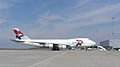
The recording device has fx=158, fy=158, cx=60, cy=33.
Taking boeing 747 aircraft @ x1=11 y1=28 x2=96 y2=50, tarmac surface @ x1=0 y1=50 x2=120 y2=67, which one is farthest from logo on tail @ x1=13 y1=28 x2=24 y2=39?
tarmac surface @ x1=0 y1=50 x2=120 y2=67

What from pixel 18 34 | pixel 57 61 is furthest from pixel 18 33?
pixel 57 61

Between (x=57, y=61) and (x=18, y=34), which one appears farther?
(x=18, y=34)

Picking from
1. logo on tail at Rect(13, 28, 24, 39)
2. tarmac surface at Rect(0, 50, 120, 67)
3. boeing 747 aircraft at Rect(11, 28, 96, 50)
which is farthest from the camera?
logo on tail at Rect(13, 28, 24, 39)

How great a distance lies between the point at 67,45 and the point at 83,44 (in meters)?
6.08

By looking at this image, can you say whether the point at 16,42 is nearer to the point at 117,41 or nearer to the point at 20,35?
the point at 20,35

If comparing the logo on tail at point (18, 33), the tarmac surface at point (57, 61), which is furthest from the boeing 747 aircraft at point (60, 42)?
the tarmac surface at point (57, 61)

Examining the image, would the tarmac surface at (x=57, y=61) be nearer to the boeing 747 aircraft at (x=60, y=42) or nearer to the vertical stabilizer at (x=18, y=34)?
the boeing 747 aircraft at (x=60, y=42)

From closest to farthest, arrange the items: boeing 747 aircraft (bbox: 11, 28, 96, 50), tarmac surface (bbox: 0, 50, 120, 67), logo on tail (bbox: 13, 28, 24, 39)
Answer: tarmac surface (bbox: 0, 50, 120, 67), boeing 747 aircraft (bbox: 11, 28, 96, 50), logo on tail (bbox: 13, 28, 24, 39)

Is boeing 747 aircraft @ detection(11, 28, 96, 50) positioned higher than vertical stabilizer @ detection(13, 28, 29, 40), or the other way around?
vertical stabilizer @ detection(13, 28, 29, 40)

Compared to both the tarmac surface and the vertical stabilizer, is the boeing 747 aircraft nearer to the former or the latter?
the vertical stabilizer

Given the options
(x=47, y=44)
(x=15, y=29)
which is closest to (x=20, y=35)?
(x=15, y=29)

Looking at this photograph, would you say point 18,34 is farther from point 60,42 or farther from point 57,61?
point 57,61

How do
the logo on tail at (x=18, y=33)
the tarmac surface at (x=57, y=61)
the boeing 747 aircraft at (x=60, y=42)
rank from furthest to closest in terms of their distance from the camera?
the logo on tail at (x=18, y=33)
the boeing 747 aircraft at (x=60, y=42)
the tarmac surface at (x=57, y=61)

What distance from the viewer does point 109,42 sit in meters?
113
